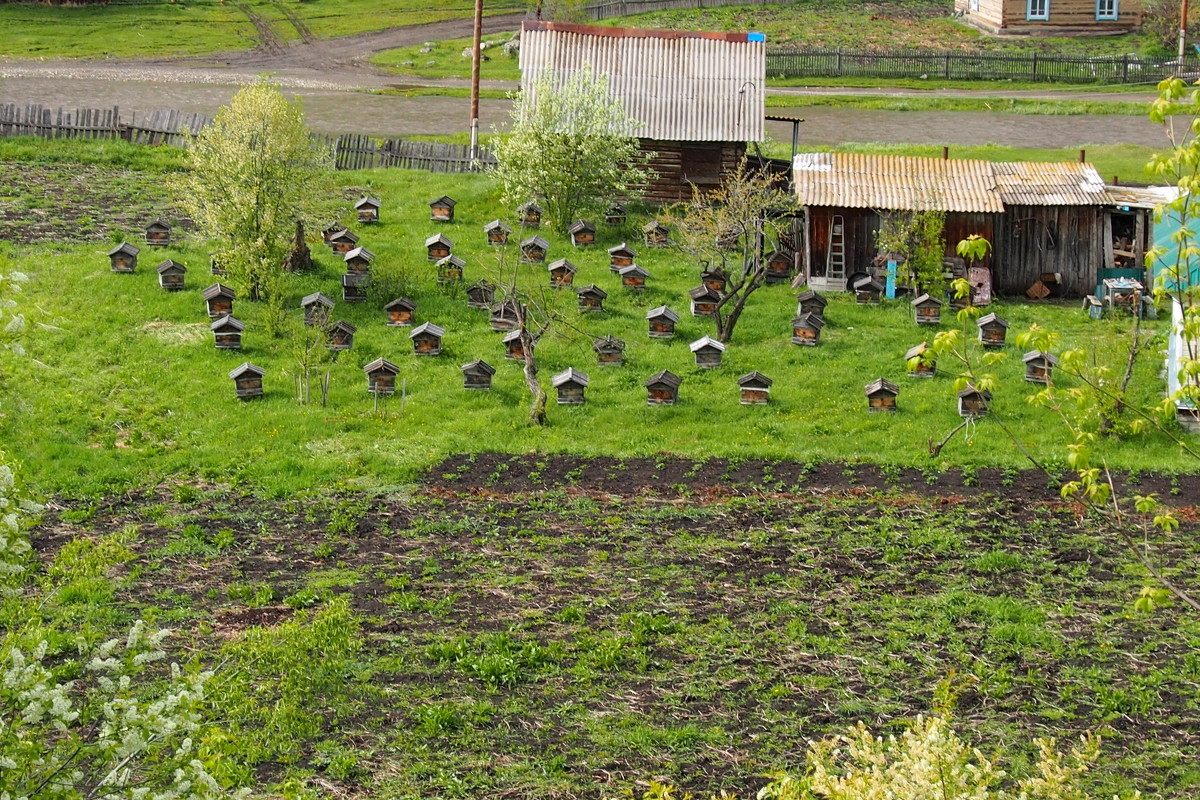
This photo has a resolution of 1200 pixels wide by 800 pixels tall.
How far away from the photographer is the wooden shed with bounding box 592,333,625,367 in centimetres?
2895

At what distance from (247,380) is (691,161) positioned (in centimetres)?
1834

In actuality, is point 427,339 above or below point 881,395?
above

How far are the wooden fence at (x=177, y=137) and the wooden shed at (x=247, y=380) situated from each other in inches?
656

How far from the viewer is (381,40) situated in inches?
2687

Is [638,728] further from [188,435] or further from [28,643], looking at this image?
[188,435]

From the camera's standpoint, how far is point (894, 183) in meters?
34.9

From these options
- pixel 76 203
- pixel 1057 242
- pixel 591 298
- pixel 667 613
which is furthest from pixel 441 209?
pixel 667 613

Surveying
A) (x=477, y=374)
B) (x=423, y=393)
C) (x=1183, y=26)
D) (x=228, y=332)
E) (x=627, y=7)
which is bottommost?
(x=423, y=393)

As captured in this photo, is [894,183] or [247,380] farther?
[894,183]

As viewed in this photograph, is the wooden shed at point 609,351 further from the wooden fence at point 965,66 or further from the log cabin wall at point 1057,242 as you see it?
the wooden fence at point 965,66

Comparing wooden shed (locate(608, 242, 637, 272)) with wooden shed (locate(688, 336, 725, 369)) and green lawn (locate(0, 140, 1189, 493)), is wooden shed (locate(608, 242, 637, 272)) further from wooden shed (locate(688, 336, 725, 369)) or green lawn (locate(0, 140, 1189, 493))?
wooden shed (locate(688, 336, 725, 369))

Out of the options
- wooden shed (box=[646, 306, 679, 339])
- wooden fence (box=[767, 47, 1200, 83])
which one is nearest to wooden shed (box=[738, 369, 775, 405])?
wooden shed (box=[646, 306, 679, 339])

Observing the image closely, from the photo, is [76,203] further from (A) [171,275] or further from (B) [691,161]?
(B) [691,161]

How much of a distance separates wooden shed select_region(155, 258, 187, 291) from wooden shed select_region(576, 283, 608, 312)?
904cm
